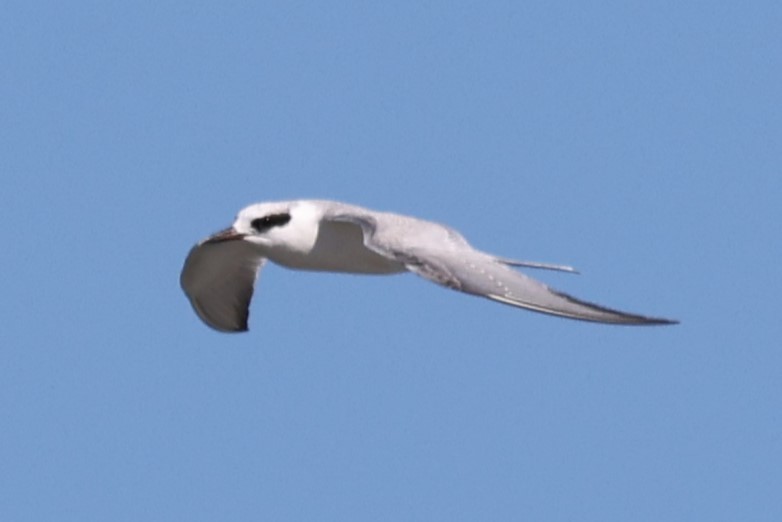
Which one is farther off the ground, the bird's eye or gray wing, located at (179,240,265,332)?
the bird's eye

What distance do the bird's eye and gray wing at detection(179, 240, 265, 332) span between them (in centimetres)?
175

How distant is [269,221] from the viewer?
17406 mm

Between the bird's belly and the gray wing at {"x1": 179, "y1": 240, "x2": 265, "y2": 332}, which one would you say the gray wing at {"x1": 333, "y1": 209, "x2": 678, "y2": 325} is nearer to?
the bird's belly

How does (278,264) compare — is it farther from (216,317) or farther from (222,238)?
(216,317)

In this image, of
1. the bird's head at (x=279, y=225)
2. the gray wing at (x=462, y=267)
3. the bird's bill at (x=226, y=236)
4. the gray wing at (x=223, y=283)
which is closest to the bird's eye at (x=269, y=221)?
the bird's head at (x=279, y=225)

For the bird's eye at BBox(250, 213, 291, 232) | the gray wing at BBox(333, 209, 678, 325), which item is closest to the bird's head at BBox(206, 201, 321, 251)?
the bird's eye at BBox(250, 213, 291, 232)

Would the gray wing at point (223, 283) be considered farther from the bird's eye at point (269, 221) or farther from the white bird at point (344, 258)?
the bird's eye at point (269, 221)

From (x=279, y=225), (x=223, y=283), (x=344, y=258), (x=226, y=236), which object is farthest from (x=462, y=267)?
(x=223, y=283)

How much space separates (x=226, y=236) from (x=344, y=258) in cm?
130

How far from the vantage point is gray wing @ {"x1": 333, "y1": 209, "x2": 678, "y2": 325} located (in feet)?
44.3

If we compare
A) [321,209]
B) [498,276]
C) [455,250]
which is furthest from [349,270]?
[498,276]

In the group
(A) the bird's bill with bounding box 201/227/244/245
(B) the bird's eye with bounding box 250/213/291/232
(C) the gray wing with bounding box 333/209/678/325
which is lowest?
(C) the gray wing with bounding box 333/209/678/325

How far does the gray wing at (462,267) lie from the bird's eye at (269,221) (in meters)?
0.68

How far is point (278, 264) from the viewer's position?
58.5ft
